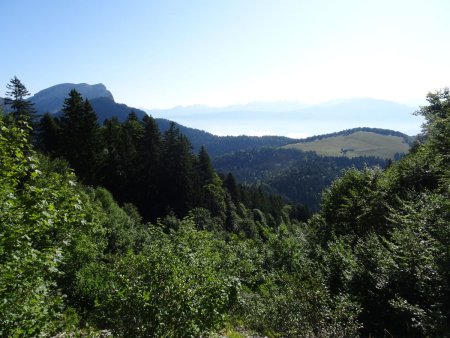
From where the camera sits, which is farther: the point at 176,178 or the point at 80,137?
the point at 176,178

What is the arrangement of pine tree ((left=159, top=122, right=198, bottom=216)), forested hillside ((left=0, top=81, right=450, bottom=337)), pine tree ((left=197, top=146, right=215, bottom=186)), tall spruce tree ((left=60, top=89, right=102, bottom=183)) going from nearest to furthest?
1. forested hillside ((left=0, top=81, right=450, bottom=337))
2. tall spruce tree ((left=60, top=89, right=102, bottom=183))
3. pine tree ((left=159, top=122, right=198, bottom=216))
4. pine tree ((left=197, top=146, right=215, bottom=186))

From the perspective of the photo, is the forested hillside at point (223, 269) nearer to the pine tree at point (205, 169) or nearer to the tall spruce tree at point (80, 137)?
the tall spruce tree at point (80, 137)

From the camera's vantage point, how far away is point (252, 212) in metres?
83.2

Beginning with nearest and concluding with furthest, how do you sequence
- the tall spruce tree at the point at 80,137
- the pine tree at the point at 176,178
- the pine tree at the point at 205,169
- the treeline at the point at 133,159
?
the tall spruce tree at the point at 80,137
the treeline at the point at 133,159
the pine tree at the point at 176,178
the pine tree at the point at 205,169

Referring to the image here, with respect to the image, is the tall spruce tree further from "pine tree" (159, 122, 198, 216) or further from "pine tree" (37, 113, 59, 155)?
"pine tree" (159, 122, 198, 216)

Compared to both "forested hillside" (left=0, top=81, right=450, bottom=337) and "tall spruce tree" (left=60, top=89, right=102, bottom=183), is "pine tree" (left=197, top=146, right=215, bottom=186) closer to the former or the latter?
"tall spruce tree" (left=60, top=89, right=102, bottom=183)

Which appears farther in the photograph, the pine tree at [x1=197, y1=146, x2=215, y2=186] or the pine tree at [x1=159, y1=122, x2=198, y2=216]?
the pine tree at [x1=197, y1=146, x2=215, y2=186]

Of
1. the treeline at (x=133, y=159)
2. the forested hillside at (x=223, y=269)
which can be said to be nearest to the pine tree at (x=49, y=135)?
the treeline at (x=133, y=159)

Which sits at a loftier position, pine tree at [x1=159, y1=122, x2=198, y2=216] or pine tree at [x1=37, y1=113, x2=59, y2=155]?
pine tree at [x1=37, y1=113, x2=59, y2=155]

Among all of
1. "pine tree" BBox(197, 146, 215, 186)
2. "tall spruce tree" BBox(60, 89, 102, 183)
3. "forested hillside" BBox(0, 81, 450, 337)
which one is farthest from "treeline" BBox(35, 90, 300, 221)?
"forested hillside" BBox(0, 81, 450, 337)

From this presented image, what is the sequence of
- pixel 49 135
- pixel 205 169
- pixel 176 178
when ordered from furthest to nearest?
1. pixel 205 169
2. pixel 176 178
3. pixel 49 135

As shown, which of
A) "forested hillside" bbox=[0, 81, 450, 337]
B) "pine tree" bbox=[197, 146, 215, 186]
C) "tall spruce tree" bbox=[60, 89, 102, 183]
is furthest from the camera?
"pine tree" bbox=[197, 146, 215, 186]

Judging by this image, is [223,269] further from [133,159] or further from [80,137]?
[133,159]

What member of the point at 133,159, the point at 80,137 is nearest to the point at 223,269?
the point at 80,137
